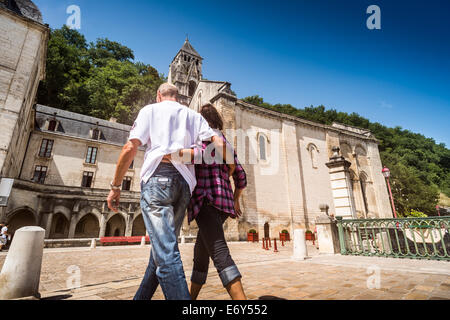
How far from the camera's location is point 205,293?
289 cm

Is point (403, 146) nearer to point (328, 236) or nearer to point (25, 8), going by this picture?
point (328, 236)

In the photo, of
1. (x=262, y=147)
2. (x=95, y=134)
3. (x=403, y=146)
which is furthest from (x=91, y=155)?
(x=403, y=146)

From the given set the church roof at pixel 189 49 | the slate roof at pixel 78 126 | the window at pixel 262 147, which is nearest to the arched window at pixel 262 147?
the window at pixel 262 147

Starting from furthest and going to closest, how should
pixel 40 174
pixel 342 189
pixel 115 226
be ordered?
pixel 115 226 → pixel 40 174 → pixel 342 189

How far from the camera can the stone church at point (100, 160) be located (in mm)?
13938

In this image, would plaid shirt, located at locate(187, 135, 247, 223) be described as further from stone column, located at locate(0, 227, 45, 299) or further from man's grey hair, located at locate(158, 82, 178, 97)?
stone column, located at locate(0, 227, 45, 299)

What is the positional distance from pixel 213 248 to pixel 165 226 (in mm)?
533

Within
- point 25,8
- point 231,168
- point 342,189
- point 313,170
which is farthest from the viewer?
point 313,170

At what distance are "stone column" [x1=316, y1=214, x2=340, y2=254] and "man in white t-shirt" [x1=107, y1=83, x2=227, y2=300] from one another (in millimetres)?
6557

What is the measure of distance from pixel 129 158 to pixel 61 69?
38.5 metres

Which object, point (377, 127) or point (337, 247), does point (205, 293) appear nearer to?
point (337, 247)

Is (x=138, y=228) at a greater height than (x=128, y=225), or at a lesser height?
lesser

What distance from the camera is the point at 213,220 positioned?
1.97 metres

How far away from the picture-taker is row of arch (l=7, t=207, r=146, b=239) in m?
17.9
